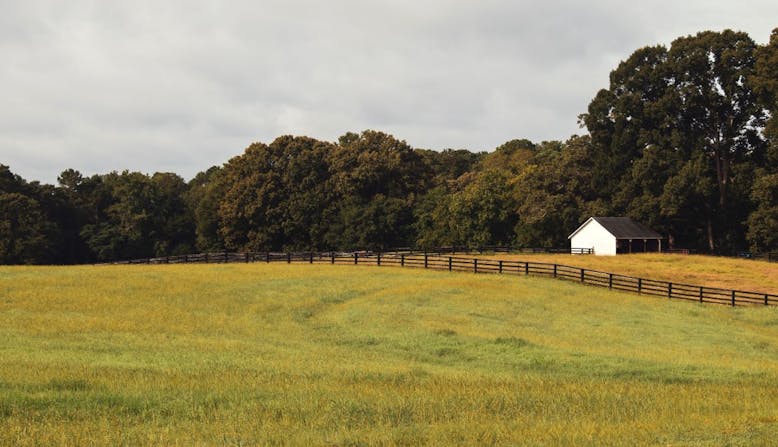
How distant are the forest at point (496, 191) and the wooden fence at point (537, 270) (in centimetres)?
3097

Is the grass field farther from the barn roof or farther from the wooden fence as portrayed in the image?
the barn roof

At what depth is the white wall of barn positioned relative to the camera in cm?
7556

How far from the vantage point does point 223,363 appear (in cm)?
1786

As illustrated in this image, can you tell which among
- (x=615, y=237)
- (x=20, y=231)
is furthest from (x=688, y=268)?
(x=20, y=231)

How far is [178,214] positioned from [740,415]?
100988mm

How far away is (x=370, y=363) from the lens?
1920 centimetres

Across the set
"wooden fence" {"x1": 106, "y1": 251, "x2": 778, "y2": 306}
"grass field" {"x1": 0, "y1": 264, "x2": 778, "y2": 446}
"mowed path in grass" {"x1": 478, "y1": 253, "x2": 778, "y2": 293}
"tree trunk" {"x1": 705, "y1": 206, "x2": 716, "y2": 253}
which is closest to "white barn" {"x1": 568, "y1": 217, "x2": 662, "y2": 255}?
"mowed path in grass" {"x1": 478, "y1": 253, "x2": 778, "y2": 293}

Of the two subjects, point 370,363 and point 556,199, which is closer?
point 370,363

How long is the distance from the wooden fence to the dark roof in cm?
2732

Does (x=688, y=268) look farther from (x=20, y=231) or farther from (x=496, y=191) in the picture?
(x=20, y=231)

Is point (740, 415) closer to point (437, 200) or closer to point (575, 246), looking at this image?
point (575, 246)

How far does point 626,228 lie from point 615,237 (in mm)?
3351

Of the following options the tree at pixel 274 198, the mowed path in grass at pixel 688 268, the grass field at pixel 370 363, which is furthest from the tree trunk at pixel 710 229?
the tree at pixel 274 198

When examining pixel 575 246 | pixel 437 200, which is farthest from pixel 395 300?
pixel 437 200
